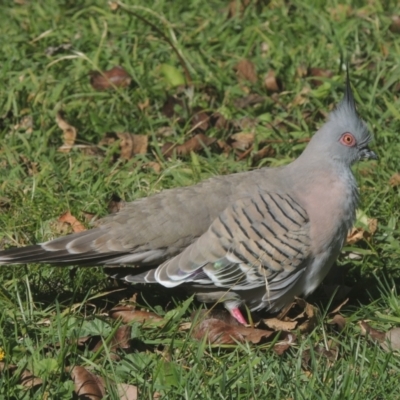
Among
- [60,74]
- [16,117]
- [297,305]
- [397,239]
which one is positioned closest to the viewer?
[297,305]

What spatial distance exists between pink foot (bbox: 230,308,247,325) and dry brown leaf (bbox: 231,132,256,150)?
190 cm

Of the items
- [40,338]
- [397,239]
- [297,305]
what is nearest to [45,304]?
[40,338]

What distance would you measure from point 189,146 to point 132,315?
1.94 meters

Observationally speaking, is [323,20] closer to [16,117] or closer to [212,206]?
[16,117]

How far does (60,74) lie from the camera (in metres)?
7.49

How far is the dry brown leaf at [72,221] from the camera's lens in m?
5.68

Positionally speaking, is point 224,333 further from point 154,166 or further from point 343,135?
point 154,166

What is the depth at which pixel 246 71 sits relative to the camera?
7.48 metres

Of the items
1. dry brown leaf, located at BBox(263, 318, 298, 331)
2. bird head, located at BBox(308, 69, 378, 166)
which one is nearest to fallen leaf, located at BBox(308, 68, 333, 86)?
bird head, located at BBox(308, 69, 378, 166)

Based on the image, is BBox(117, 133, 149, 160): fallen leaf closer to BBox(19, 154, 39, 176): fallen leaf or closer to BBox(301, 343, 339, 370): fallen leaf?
BBox(19, 154, 39, 176): fallen leaf

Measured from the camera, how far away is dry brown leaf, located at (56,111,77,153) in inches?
264

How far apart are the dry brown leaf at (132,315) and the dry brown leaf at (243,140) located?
203cm

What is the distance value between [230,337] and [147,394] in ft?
2.37

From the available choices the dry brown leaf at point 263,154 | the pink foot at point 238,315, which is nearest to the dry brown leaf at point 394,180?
the dry brown leaf at point 263,154
